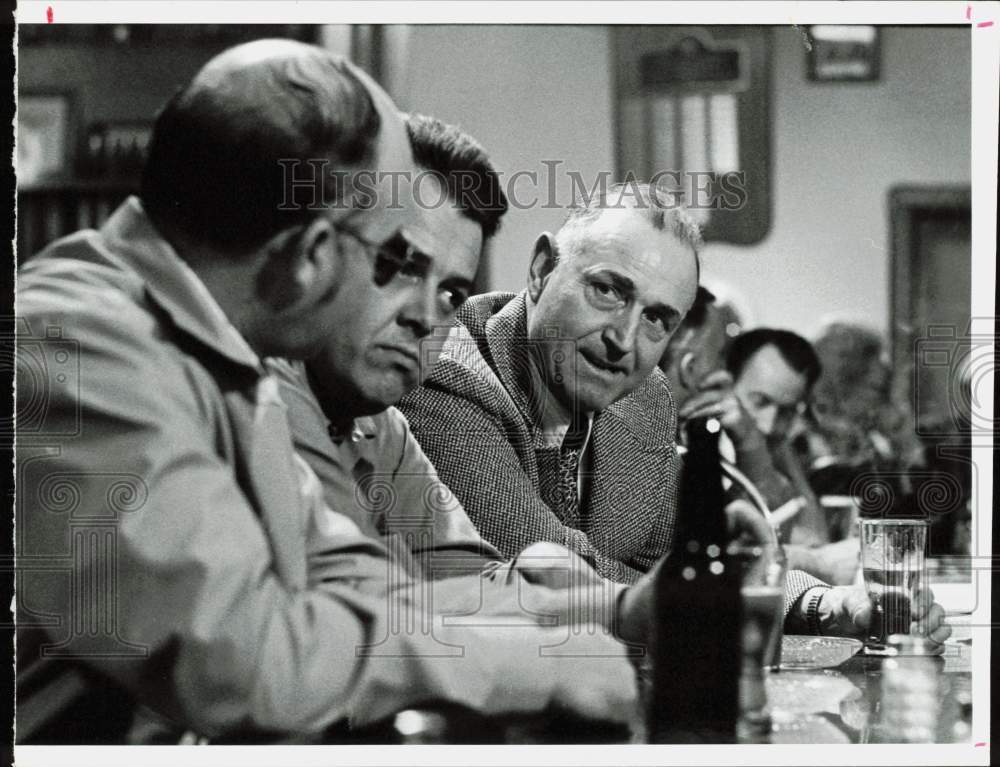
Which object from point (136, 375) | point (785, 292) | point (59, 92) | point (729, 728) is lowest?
point (729, 728)

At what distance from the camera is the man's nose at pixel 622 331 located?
2.31 m

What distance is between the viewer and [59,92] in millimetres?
2299

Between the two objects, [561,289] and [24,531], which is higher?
[561,289]

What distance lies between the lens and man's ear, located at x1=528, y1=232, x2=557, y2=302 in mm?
2309

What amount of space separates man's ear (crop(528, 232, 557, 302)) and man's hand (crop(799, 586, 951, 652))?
0.85m

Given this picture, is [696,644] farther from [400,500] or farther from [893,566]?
[400,500]

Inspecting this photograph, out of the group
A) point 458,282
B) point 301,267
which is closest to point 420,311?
point 458,282

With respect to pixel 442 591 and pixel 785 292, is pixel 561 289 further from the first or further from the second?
pixel 442 591

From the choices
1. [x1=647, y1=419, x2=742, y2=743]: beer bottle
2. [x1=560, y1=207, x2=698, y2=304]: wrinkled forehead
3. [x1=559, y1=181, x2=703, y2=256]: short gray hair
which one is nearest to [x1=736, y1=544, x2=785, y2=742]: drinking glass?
[x1=647, y1=419, x2=742, y2=743]: beer bottle

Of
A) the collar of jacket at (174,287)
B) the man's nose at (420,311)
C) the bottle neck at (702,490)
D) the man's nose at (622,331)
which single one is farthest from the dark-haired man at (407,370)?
the bottle neck at (702,490)

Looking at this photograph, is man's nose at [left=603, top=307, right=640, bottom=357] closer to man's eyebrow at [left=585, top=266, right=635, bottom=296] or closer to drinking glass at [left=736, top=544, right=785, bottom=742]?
man's eyebrow at [left=585, top=266, right=635, bottom=296]

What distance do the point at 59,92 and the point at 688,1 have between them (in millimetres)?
1292

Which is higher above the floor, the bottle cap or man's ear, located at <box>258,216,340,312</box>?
man's ear, located at <box>258,216,340,312</box>

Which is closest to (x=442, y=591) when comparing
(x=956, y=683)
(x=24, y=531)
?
(x=24, y=531)
